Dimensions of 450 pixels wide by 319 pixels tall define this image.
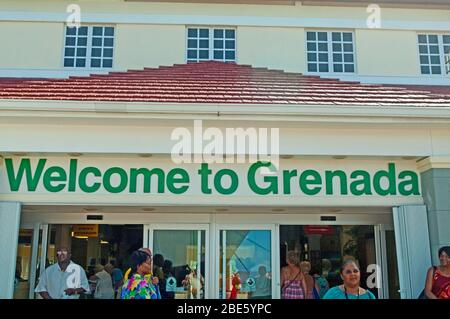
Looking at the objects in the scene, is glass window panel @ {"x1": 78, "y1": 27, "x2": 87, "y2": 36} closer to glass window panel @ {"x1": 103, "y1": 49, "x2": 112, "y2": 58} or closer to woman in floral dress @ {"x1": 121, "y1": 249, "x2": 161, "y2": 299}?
glass window panel @ {"x1": 103, "y1": 49, "x2": 112, "y2": 58}

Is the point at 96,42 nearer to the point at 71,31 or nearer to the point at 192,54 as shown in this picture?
the point at 71,31

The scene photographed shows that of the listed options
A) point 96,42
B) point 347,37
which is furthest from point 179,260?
point 347,37

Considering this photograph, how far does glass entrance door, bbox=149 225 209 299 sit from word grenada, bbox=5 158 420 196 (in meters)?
1.23

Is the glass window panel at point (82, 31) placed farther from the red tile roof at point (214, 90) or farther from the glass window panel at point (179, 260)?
the glass window panel at point (179, 260)

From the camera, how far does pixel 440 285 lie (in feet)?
24.1

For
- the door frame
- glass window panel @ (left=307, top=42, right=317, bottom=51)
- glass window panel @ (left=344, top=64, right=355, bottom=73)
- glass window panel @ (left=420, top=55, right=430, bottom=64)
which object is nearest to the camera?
the door frame

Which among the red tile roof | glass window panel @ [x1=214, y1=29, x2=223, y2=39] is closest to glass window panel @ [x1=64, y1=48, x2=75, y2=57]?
the red tile roof

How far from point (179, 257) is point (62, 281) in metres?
1.98

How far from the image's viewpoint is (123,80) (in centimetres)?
962

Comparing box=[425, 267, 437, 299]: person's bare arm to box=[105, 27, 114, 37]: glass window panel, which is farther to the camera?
box=[105, 27, 114, 37]: glass window panel

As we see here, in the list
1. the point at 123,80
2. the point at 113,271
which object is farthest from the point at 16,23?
the point at 113,271

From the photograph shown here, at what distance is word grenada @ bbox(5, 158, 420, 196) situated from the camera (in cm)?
805

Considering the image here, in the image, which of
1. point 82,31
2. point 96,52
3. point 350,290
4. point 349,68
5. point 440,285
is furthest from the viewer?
point 349,68

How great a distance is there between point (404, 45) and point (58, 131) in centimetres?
836
